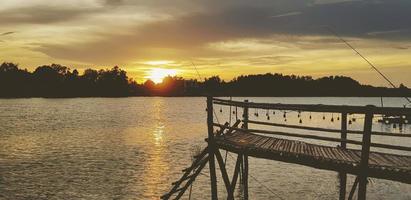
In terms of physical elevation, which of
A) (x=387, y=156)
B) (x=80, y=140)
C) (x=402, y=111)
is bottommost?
(x=80, y=140)

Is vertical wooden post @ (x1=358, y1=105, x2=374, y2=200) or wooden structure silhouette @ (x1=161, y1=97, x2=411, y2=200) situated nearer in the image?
wooden structure silhouette @ (x1=161, y1=97, x2=411, y2=200)

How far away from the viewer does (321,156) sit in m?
Answer: 11.4

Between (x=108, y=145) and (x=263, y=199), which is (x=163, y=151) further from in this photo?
(x=263, y=199)

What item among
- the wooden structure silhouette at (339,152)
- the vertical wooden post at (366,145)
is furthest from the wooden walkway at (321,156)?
the vertical wooden post at (366,145)

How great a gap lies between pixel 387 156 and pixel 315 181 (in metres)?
20.4

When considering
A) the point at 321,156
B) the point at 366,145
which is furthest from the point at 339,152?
the point at 366,145

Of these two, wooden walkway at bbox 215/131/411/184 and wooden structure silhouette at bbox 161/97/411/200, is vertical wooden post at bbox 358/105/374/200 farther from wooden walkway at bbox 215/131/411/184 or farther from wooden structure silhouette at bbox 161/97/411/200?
wooden walkway at bbox 215/131/411/184

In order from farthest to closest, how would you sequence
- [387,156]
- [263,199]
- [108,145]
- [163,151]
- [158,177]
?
[108,145] < [163,151] < [158,177] < [263,199] < [387,156]

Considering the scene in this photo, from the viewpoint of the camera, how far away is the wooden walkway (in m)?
9.91

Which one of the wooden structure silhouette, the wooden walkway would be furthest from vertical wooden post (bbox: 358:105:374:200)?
the wooden walkway

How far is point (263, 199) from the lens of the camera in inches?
1033

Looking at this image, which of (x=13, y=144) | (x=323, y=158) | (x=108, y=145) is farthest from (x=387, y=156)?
(x=13, y=144)

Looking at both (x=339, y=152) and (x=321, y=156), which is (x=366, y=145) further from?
(x=339, y=152)

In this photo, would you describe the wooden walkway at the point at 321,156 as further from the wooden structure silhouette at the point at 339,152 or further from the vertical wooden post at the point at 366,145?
the vertical wooden post at the point at 366,145
